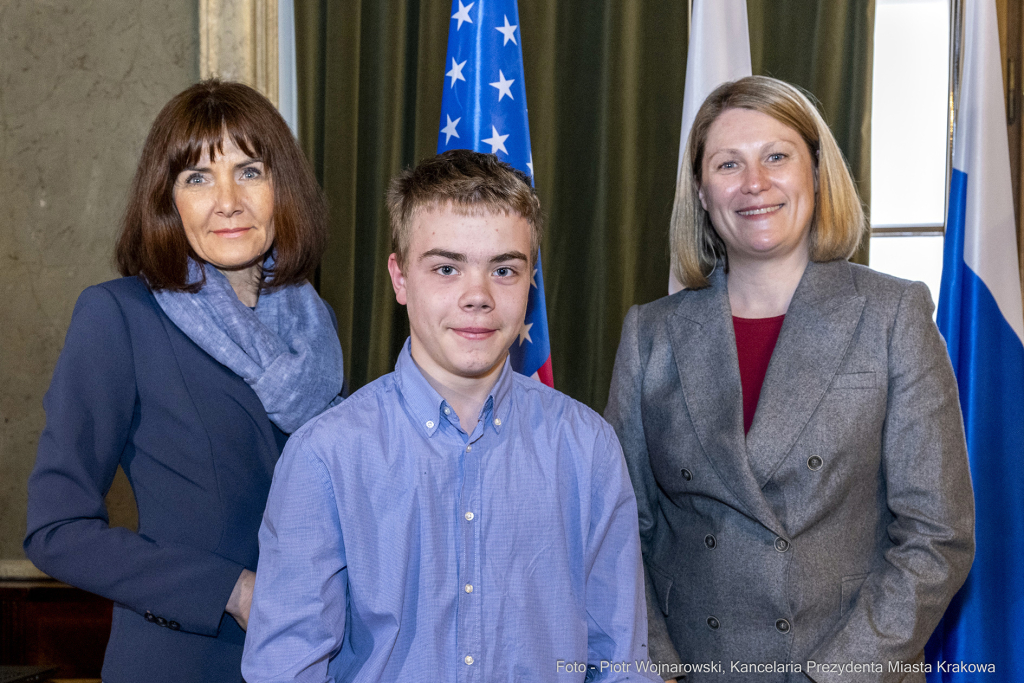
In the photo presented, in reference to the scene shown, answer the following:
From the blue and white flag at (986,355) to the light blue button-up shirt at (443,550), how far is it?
1.65 m

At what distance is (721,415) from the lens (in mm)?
1721

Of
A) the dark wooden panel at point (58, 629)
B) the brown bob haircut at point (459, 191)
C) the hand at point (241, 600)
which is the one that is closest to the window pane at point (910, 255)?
the brown bob haircut at point (459, 191)

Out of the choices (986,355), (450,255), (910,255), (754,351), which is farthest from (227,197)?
(910,255)

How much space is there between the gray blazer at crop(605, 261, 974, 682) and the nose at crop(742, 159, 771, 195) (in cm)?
21

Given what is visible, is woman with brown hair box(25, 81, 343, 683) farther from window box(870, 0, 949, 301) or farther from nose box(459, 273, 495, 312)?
window box(870, 0, 949, 301)

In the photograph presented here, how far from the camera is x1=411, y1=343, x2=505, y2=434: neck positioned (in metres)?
1.50

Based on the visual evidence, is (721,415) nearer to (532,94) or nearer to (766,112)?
(766,112)

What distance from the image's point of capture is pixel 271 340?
1664 millimetres

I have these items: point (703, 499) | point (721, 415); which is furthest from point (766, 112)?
point (703, 499)

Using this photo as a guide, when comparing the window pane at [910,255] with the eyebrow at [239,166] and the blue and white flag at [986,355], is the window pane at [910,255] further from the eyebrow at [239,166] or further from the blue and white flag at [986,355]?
the eyebrow at [239,166]

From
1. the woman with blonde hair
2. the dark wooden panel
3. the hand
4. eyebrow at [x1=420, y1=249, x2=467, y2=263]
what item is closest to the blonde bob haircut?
the woman with blonde hair

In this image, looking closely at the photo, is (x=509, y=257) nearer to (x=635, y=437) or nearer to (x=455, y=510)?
(x=455, y=510)

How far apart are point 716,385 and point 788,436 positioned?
7.7 inches

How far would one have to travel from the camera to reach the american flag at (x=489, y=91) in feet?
7.89
